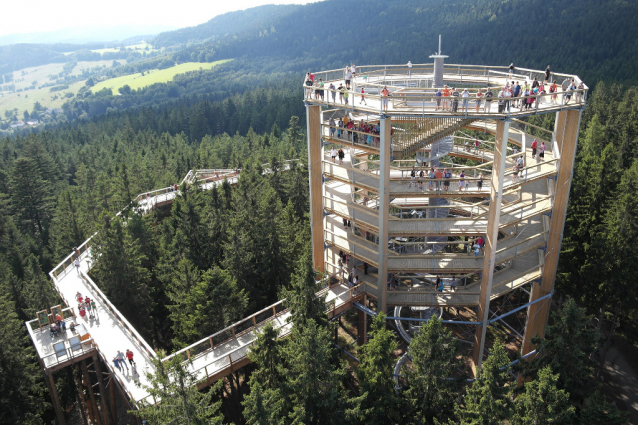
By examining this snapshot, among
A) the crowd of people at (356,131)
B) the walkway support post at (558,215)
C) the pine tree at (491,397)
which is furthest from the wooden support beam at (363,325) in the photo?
the pine tree at (491,397)

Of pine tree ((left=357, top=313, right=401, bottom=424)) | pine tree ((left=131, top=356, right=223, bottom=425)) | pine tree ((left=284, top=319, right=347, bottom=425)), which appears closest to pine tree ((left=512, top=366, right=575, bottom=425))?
→ pine tree ((left=357, top=313, right=401, bottom=424))

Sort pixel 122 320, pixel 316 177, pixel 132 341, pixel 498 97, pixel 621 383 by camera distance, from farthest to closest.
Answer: pixel 621 383 < pixel 316 177 < pixel 122 320 < pixel 132 341 < pixel 498 97

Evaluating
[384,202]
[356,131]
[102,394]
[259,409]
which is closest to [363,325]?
[384,202]

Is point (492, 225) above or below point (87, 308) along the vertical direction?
above

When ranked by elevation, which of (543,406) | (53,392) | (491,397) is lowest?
(53,392)

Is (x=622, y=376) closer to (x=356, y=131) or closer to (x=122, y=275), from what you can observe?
(x=356, y=131)

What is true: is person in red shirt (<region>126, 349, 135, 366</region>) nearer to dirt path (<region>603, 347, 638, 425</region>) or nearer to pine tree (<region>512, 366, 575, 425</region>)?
pine tree (<region>512, 366, 575, 425</region>)

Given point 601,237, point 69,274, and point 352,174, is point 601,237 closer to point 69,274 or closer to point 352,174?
point 352,174

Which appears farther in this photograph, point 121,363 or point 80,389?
point 80,389

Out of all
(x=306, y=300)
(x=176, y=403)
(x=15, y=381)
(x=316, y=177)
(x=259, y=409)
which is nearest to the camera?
(x=176, y=403)
